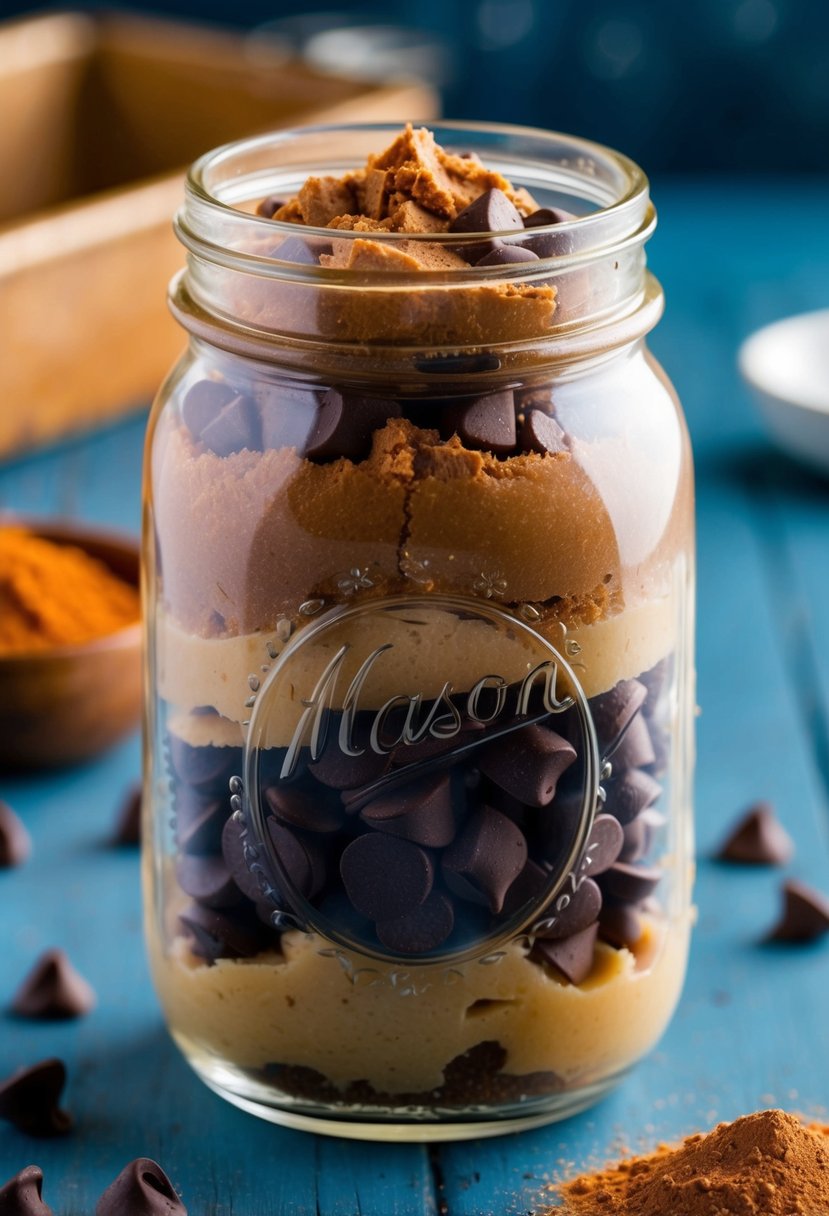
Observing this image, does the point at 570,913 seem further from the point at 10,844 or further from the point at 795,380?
the point at 795,380

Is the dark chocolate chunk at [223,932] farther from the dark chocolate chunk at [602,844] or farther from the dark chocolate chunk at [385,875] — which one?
the dark chocolate chunk at [602,844]

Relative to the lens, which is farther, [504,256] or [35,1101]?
[35,1101]

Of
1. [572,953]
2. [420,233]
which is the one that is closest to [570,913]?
[572,953]

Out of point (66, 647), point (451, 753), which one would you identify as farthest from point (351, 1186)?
point (66, 647)

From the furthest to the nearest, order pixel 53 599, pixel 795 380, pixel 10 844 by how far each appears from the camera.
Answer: pixel 795 380, pixel 53 599, pixel 10 844

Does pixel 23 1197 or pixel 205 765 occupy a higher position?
pixel 205 765

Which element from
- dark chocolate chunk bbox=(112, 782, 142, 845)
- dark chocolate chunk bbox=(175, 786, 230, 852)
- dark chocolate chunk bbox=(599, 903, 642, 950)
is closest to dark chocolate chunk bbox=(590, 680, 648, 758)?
dark chocolate chunk bbox=(599, 903, 642, 950)

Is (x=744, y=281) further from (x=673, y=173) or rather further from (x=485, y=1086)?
(x=485, y=1086)
